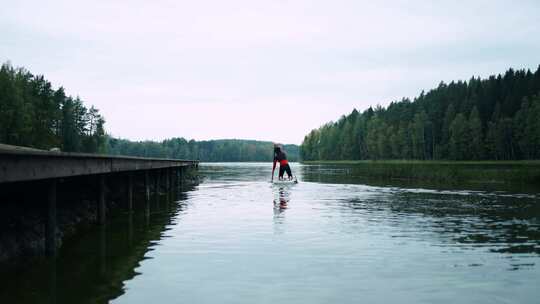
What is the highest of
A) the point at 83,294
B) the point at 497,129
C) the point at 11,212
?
the point at 497,129

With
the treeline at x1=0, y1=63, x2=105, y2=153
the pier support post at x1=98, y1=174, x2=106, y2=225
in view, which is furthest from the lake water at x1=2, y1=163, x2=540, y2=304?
the treeline at x1=0, y1=63, x2=105, y2=153

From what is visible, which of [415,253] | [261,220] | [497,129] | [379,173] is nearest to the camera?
[415,253]

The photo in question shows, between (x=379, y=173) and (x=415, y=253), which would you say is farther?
(x=379, y=173)

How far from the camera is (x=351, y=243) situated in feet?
37.4

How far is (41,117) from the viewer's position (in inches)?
3295

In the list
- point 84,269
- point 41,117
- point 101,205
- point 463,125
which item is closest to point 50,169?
point 84,269

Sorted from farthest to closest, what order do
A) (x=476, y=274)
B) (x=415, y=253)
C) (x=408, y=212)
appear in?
(x=408, y=212)
(x=415, y=253)
(x=476, y=274)

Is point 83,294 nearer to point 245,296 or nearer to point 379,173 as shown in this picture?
point 245,296

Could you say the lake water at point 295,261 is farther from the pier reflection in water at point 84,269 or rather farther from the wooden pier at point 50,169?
the wooden pier at point 50,169

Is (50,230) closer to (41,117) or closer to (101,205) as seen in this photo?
(101,205)

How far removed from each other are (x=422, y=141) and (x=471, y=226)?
123920 millimetres

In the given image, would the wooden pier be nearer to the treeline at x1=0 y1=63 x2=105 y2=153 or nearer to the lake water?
the lake water

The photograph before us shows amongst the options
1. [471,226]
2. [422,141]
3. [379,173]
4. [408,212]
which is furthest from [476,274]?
[422,141]

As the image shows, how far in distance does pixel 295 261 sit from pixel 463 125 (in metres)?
117
